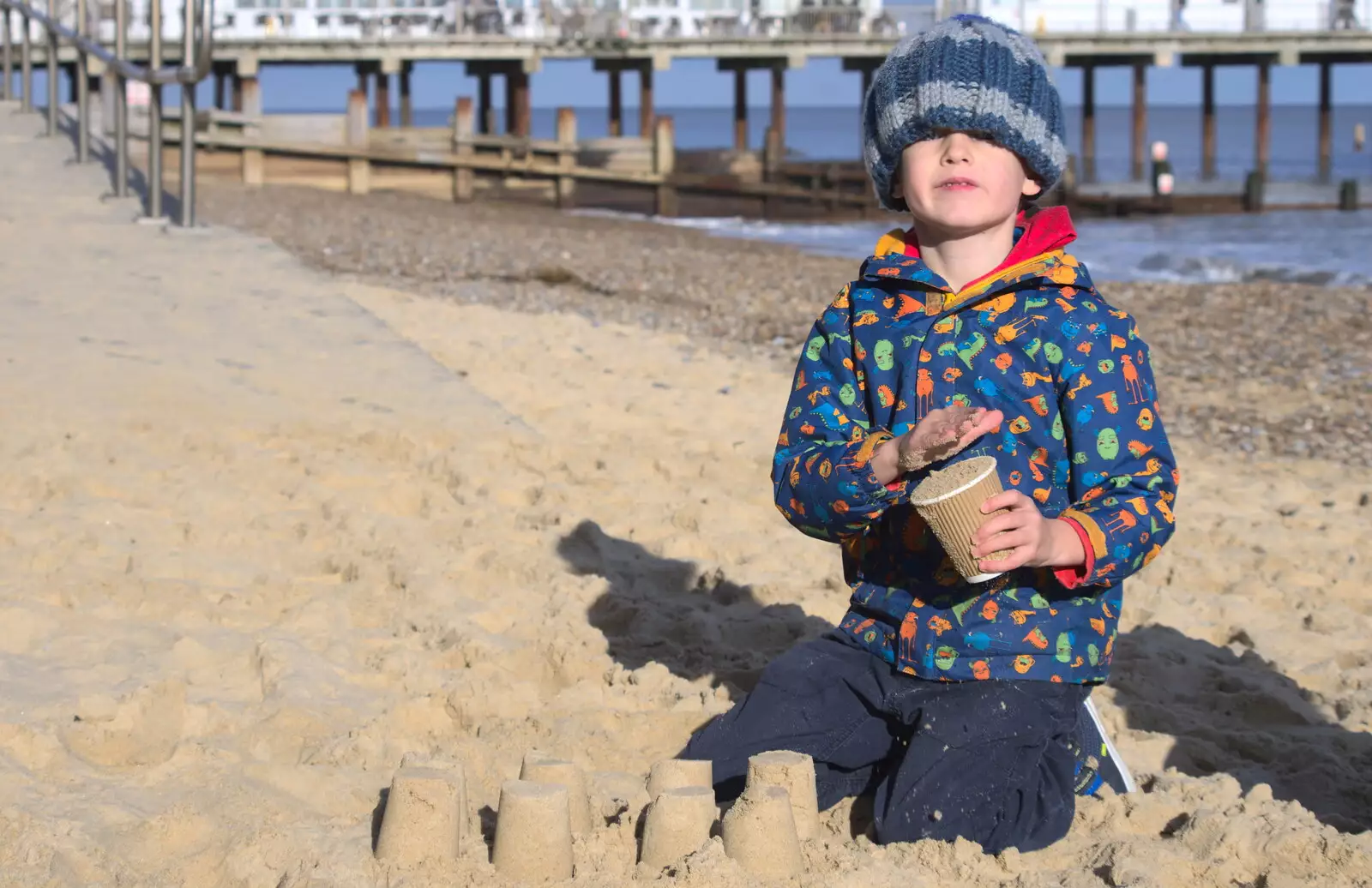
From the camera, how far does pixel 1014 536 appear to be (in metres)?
2.25

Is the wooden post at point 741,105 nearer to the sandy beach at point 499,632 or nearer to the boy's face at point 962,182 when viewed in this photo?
the sandy beach at point 499,632

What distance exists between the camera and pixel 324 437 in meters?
4.80

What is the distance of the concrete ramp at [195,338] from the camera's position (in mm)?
5051

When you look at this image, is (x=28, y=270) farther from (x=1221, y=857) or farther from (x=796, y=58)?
(x=796, y=58)

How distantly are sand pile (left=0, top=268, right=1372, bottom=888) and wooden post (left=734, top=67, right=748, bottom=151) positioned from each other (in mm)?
26022

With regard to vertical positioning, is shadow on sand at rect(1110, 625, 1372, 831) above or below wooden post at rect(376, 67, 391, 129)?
below

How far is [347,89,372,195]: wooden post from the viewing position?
24516 mm

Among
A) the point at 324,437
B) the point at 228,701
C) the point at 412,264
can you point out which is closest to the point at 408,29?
the point at 412,264

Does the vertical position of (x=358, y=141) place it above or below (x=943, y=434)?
above

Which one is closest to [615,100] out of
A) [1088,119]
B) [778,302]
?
[1088,119]

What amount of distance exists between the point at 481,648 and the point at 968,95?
146cm

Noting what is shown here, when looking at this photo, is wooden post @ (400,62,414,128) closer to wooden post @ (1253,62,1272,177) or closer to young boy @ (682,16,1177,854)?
wooden post @ (1253,62,1272,177)

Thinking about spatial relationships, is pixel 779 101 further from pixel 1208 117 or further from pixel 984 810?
pixel 984 810

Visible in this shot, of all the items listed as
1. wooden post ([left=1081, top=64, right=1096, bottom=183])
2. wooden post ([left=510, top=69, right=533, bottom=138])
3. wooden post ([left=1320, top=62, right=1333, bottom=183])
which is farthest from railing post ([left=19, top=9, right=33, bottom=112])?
wooden post ([left=1320, top=62, right=1333, bottom=183])
